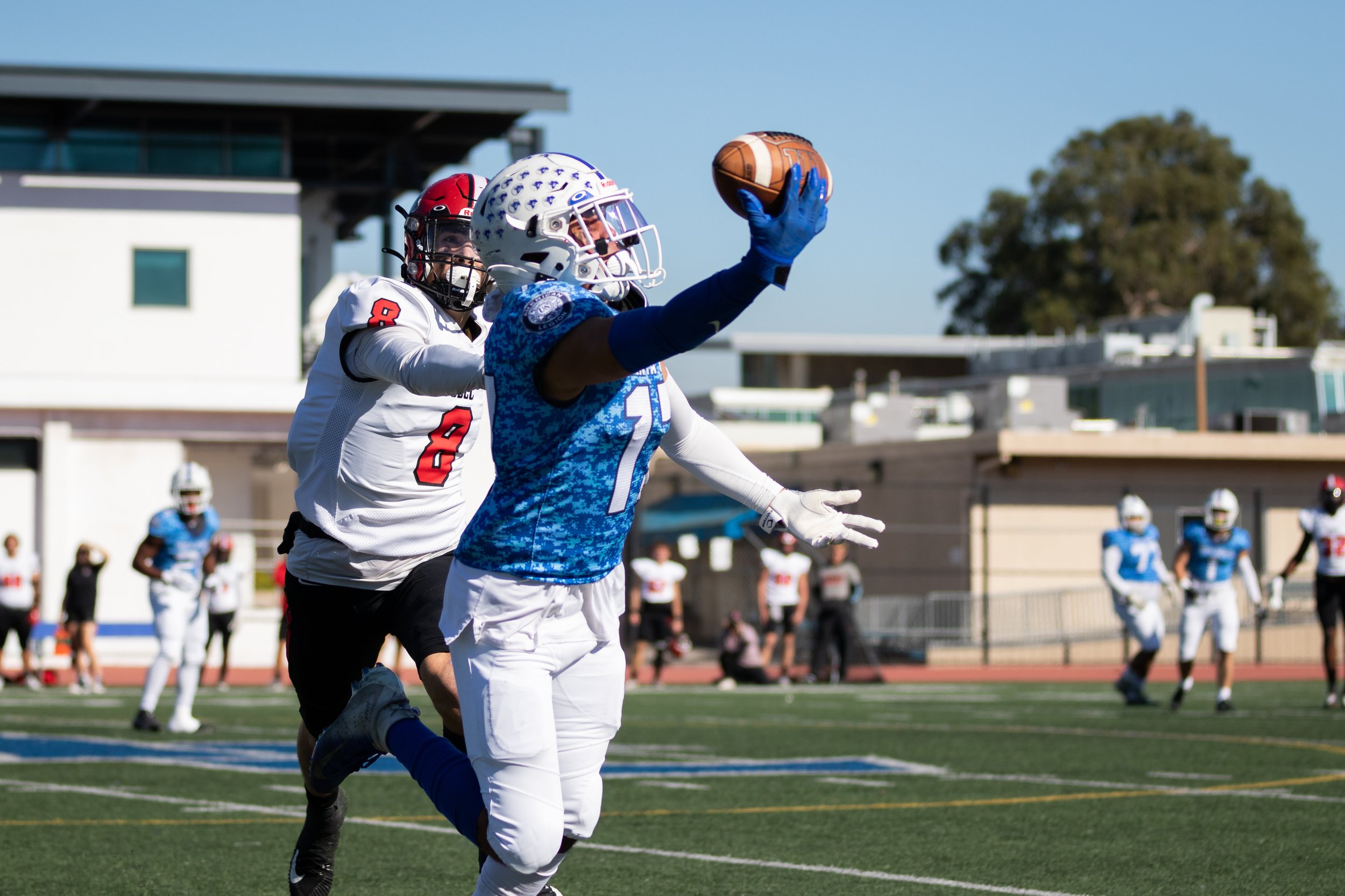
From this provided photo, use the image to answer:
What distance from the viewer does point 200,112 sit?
93.8 feet

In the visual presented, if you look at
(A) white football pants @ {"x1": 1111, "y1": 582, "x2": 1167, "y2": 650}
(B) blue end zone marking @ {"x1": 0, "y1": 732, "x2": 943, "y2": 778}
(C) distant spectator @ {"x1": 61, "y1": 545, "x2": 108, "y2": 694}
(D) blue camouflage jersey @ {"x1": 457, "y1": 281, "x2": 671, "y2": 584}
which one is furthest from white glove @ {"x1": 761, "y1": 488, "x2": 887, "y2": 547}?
(C) distant spectator @ {"x1": 61, "y1": 545, "x2": 108, "y2": 694}

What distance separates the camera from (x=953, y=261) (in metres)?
60.1

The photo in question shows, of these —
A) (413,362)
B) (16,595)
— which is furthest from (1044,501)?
(413,362)

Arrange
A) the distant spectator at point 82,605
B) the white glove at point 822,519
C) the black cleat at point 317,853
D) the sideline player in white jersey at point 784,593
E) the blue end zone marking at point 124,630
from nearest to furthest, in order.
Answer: the white glove at point 822,519 → the black cleat at point 317,853 → the distant spectator at point 82,605 → the sideline player in white jersey at point 784,593 → the blue end zone marking at point 124,630

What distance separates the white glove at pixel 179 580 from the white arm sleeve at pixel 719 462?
9.12 m

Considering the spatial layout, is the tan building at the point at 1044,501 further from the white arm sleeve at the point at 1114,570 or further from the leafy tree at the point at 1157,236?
the leafy tree at the point at 1157,236

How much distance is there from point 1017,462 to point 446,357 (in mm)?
24996

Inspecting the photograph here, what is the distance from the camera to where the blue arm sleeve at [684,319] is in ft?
10.7

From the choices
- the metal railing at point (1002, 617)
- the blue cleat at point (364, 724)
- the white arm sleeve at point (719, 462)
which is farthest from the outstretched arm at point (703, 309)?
the metal railing at point (1002, 617)

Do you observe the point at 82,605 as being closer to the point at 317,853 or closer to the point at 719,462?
the point at 317,853

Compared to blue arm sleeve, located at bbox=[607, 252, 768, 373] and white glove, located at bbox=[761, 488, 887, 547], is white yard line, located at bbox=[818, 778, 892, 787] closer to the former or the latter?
white glove, located at bbox=[761, 488, 887, 547]

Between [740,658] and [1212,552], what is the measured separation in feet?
23.2

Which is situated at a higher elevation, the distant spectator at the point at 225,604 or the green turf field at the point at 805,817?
the distant spectator at the point at 225,604

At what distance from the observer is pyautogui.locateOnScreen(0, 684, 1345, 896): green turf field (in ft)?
19.8
